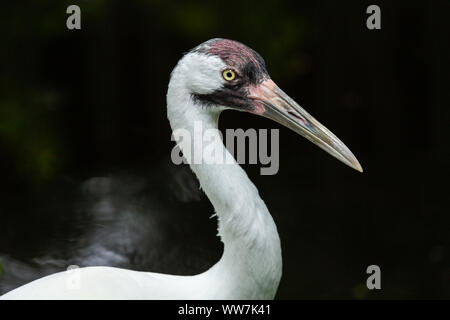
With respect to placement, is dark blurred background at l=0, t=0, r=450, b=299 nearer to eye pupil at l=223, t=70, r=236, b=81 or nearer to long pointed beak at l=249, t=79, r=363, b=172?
long pointed beak at l=249, t=79, r=363, b=172

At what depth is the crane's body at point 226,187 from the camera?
10.8 feet

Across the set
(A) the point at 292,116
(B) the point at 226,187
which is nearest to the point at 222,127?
(A) the point at 292,116

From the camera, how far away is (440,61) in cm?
648

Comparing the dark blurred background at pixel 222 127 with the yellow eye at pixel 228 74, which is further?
the dark blurred background at pixel 222 127

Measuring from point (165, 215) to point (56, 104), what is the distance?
1.68m

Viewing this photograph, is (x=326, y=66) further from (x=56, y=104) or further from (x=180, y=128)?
(x=180, y=128)

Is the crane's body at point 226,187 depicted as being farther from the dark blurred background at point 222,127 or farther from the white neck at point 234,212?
the dark blurred background at point 222,127

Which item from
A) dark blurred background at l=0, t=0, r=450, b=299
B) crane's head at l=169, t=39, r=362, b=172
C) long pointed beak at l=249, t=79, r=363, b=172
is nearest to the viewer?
crane's head at l=169, t=39, r=362, b=172

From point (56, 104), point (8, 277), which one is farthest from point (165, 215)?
point (56, 104)

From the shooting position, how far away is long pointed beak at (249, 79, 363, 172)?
340 cm

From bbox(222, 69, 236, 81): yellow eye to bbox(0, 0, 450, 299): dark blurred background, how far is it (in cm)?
176

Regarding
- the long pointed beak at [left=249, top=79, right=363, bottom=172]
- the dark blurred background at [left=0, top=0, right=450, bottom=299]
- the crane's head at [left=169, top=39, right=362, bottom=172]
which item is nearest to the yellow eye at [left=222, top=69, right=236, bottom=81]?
the crane's head at [left=169, top=39, right=362, bottom=172]

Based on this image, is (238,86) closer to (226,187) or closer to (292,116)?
(292,116)

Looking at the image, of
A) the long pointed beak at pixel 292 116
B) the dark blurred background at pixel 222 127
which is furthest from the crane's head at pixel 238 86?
the dark blurred background at pixel 222 127
